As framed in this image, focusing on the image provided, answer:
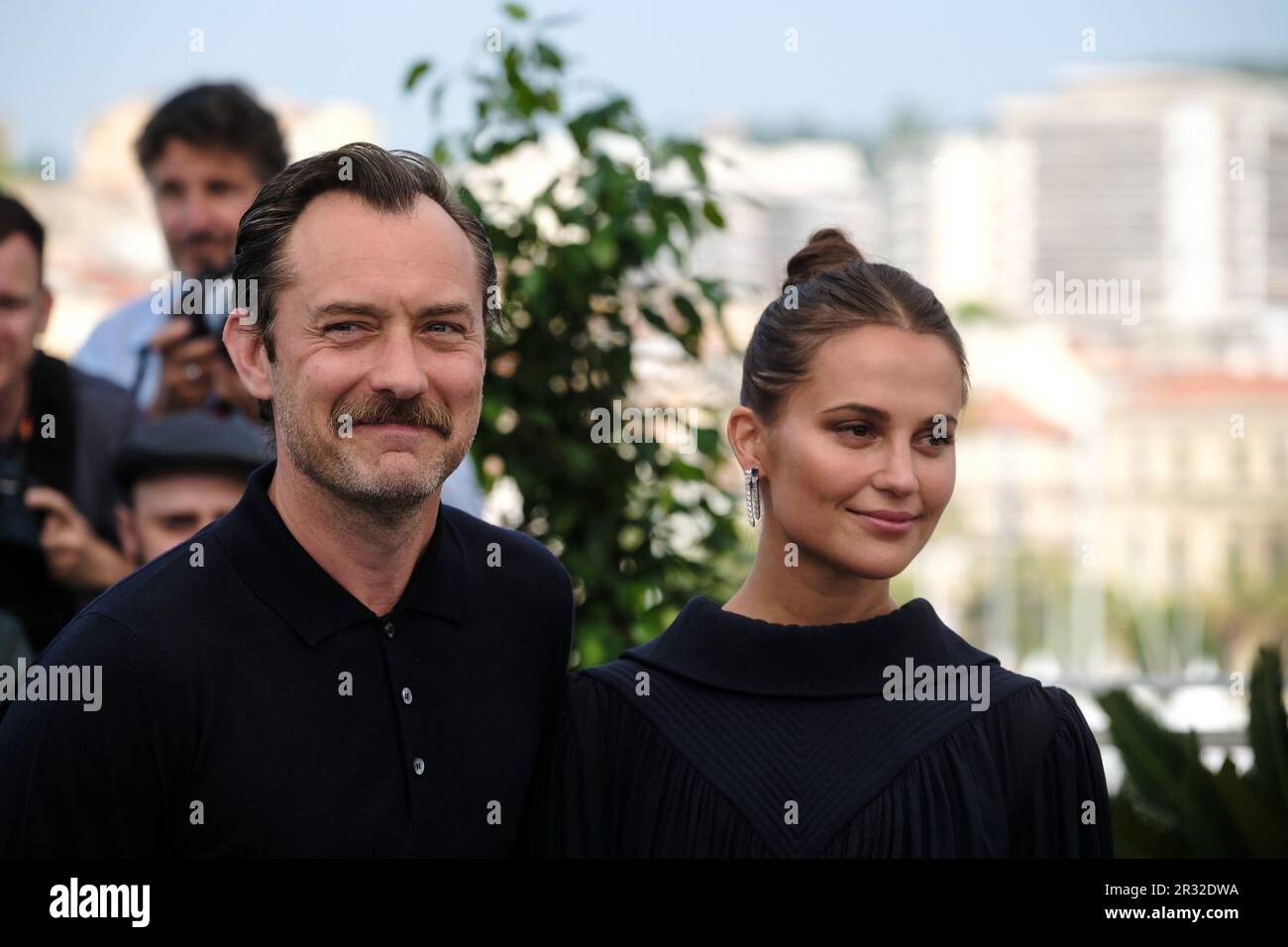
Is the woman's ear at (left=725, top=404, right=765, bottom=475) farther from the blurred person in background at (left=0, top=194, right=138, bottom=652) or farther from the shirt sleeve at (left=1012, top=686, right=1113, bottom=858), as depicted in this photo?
the blurred person in background at (left=0, top=194, right=138, bottom=652)

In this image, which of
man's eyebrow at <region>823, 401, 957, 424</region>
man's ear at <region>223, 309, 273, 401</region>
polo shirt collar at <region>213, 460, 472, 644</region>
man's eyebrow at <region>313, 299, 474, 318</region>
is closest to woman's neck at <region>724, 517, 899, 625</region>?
man's eyebrow at <region>823, 401, 957, 424</region>

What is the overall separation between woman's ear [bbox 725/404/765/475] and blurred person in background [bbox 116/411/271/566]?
4.79 ft

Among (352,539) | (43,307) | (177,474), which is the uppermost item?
(43,307)

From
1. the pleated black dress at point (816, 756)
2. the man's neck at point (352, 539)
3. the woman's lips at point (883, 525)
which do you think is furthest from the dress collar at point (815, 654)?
the man's neck at point (352, 539)

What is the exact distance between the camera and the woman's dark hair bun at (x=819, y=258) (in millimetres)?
2479

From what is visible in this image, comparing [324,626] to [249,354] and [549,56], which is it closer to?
[249,354]

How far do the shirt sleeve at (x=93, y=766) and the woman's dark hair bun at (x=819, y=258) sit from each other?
103 centimetres

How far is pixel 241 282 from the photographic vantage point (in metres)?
2.29

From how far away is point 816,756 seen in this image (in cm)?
223

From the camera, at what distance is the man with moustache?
207 centimetres

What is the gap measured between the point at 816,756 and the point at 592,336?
2003 mm

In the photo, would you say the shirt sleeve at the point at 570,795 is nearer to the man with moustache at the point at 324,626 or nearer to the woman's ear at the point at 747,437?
the man with moustache at the point at 324,626

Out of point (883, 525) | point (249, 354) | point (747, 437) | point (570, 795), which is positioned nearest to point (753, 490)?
point (747, 437)
